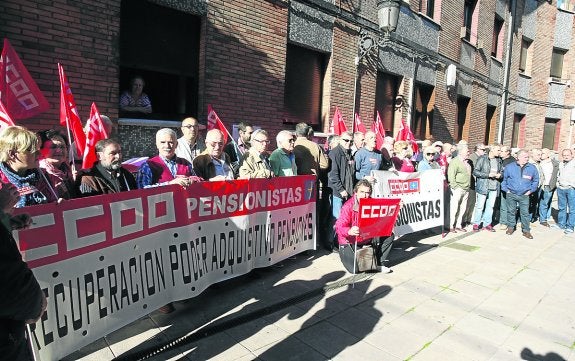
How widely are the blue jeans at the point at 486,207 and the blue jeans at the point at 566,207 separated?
1995 mm

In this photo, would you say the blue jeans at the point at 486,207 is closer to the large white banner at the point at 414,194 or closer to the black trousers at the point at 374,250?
the large white banner at the point at 414,194

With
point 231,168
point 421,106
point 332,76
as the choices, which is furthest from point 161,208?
point 421,106

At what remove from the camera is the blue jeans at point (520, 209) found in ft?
25.4

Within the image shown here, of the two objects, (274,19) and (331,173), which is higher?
(274,19)

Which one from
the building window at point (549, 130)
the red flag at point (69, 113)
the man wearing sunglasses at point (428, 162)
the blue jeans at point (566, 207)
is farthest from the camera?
the building window at point (549, 130)

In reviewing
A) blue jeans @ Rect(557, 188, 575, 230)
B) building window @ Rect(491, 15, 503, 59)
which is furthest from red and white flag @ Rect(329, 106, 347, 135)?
building window @ Rect(491, 15, 503, 59)

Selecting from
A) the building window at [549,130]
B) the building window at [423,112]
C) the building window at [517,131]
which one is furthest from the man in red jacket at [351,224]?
the building window at [549,130]

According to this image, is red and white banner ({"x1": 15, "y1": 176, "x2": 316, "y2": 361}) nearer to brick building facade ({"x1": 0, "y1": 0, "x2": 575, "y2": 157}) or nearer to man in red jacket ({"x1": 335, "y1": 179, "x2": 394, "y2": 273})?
man in red jacket ({"x1": 335, "y1": 179, "x2": 394, "y2": 273})

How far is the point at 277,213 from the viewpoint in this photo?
4660mm

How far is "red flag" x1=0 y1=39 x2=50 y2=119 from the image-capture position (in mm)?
3803

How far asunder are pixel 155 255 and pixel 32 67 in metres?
3.00

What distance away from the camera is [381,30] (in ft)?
28.5

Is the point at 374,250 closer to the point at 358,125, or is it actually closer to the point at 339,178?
the point at 339,178

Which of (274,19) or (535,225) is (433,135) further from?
(274,19)
